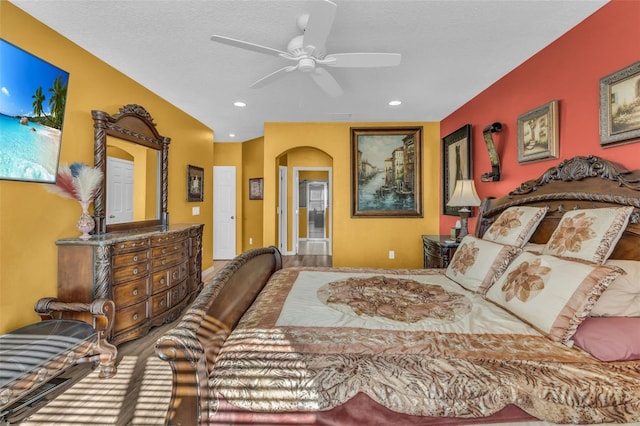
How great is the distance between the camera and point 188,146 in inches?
168

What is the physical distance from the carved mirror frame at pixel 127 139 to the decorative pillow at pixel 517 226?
3370mm

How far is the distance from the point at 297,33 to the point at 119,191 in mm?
2307

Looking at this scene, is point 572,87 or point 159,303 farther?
point 159,303

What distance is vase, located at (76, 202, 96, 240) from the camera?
2.28 m

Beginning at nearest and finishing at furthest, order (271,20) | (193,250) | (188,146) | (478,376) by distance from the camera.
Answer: (478,376) → (271,20) → (193,250) → (188,146)

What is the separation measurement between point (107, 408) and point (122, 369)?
1.48ft

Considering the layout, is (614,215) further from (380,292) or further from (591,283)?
(380,292)

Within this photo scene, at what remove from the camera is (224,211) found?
247 inches

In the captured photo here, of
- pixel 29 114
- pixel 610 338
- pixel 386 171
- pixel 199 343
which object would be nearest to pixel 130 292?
pixel 29 114

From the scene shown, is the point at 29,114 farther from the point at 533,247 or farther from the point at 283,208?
the point at 283,208

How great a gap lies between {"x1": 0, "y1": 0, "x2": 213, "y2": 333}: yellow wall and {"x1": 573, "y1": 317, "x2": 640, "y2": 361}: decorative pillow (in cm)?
330

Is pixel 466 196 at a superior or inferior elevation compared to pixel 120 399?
superior

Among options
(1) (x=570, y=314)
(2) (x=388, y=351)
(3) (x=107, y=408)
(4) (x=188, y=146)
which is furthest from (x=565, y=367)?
(4) (x=188, y=146)

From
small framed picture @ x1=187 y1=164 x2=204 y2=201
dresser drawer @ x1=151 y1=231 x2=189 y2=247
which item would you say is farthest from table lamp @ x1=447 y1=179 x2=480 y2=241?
small framed picture @ x1=187 y1=164 x2=204 y2=201
